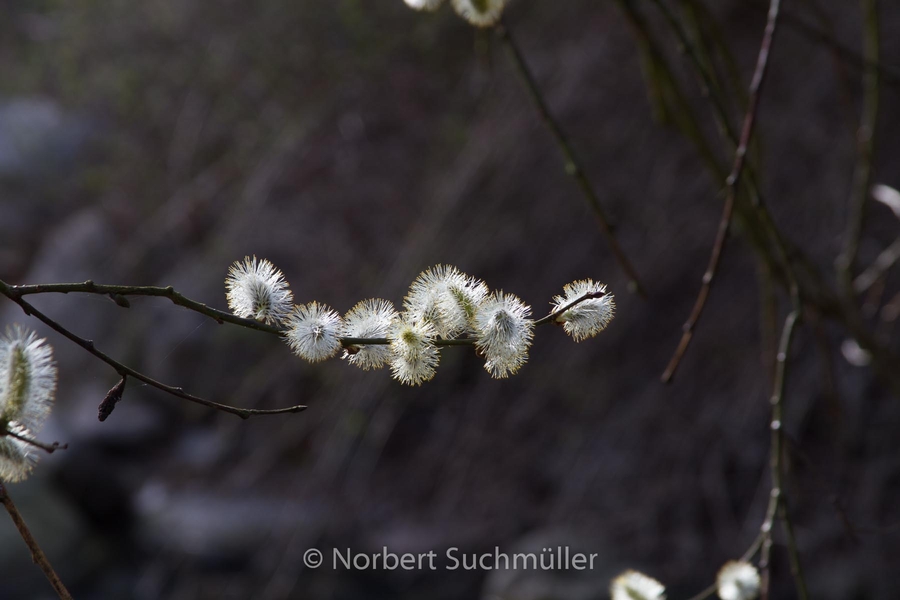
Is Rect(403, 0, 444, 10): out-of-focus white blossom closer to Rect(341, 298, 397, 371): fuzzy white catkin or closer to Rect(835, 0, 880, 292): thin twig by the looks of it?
Rect(341, 298, 397, 371): fuzzy white catkin

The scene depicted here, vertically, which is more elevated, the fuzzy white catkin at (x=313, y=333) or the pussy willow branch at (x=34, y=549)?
the fuzzy white catkin at (x=313, y=333)

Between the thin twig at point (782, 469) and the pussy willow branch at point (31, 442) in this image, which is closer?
the pussy willow branch at point (31, 442)

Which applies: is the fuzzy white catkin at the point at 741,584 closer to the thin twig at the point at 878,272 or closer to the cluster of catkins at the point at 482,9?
the cluster of catkins at the point at 482,9

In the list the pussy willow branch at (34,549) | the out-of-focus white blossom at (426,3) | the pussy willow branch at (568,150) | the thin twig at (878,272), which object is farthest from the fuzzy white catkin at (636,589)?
the thin twig at (878,272)

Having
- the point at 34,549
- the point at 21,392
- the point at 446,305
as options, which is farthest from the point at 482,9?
the point at 34,549

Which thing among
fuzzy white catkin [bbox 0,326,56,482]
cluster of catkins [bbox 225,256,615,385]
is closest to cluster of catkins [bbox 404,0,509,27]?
cluster of catkins [bbox 225,256,615,385]
